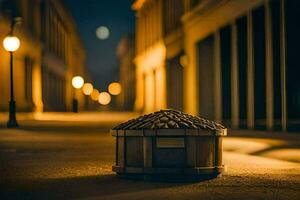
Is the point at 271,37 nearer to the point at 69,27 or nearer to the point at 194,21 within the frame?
the point at 194,21

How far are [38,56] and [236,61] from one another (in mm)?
24652

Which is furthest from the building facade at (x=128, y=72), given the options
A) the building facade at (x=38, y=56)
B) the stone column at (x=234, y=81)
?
the stone column at (x=234, y=81)

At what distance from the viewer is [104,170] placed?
435 inches

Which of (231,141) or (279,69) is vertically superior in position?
(279,69)

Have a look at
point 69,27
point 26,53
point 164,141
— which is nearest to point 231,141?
point 164,141

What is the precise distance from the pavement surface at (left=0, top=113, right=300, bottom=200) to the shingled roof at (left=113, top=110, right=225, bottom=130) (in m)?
0.80

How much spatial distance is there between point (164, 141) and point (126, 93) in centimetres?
8379

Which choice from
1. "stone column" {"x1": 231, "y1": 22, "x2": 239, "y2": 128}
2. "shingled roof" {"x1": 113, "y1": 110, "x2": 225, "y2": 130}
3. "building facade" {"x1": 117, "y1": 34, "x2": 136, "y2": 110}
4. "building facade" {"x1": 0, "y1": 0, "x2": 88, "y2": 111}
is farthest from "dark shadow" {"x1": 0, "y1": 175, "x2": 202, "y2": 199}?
"building facade" {"x1": 117, "y1": 34, "x2": 136, "y2": 110}

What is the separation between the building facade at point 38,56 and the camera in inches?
1572

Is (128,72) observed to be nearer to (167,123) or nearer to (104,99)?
(104,99)

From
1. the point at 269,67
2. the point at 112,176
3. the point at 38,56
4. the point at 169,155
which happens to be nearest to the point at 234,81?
the point at 269,67

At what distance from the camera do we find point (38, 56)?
49.1 meters

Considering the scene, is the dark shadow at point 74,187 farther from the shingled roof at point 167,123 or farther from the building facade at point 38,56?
the building facade at point 38,56

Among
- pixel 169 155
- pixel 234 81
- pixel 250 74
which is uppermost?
pixel 250 74
